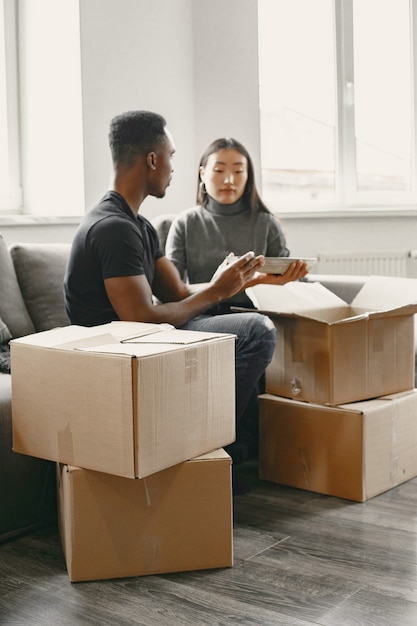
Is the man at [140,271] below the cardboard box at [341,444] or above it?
above

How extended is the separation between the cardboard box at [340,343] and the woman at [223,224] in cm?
37

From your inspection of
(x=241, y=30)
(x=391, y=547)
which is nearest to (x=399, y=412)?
(x=391, y=547)

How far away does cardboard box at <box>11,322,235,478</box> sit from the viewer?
163 centimetres

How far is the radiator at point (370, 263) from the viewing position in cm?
422

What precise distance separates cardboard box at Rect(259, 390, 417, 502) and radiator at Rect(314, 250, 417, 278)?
1.82m

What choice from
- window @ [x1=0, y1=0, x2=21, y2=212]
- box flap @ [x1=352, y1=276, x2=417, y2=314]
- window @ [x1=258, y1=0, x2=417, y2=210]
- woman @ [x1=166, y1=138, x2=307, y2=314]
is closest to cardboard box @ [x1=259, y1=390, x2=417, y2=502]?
box flap @ [x1=352, y1=276, x2=417, y2=314]

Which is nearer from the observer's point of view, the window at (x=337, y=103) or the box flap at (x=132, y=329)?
the box flap at (x=132, y=329)

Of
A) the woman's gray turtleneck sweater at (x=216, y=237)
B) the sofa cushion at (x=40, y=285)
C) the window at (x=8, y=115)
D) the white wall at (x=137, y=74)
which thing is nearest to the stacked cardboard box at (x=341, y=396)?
the woman's gray turtleneck sweater at (x=216, y=237)

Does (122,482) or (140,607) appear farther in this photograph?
(122,482)

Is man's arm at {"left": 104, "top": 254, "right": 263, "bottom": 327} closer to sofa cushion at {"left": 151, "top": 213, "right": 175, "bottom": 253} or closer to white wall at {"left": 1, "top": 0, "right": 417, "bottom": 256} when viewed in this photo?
sofa cushion at {"left": 151, "top": 213, "right": 175, "bottom": 253}

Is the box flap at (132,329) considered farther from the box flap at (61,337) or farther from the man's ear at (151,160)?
the man's ear at (151,160)

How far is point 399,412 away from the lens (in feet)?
7.80

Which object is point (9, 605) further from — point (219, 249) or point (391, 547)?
point (219, 249)

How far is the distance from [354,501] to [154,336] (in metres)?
0.87
